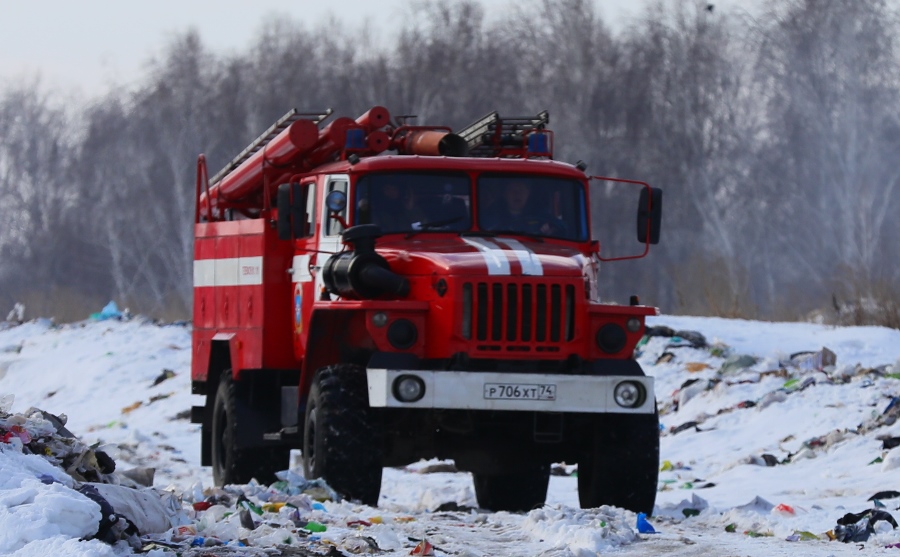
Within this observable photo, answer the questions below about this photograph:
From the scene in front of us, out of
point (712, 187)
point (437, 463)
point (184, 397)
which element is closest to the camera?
point (437, 463)

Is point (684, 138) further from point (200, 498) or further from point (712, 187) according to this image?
point (200, 498)

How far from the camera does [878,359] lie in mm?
20062

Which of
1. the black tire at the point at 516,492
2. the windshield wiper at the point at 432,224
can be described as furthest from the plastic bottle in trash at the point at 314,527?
the black tire at the point at 516,492

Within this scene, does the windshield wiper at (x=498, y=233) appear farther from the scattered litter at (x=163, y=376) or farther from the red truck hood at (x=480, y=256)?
the scattered litter at (x=163, y=376)

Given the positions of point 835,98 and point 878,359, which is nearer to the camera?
point 878,359

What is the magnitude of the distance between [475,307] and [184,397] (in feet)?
42.1

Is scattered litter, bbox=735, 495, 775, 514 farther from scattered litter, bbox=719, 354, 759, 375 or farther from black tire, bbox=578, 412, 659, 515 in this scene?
scattered litter, bbox=719, 354, 759, 375

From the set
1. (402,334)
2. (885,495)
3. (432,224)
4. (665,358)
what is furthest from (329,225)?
(665,358)

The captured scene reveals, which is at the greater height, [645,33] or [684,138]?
[645,33]

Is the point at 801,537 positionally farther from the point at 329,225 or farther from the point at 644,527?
the point at 329,225

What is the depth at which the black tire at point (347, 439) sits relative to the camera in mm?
10727

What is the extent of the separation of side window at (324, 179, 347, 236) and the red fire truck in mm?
13

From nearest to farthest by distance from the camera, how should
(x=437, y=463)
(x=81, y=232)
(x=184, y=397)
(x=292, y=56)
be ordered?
(x=437, y=463), (x=184, y=397), (x=292, y=56), (x=81, y=232)

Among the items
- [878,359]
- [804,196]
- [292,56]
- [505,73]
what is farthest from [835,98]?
[878,359]
